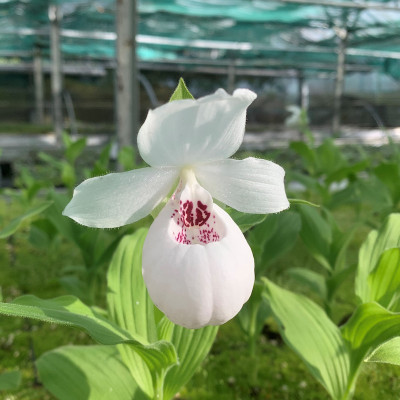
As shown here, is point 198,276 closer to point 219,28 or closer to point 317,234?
point 317,234

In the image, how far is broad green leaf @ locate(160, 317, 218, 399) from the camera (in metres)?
1.06

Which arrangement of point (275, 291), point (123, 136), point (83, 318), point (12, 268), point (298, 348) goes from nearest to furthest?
point (83, 318) < point (298, 348) < point (275, 291) < point (12, 268) < point (123, 136)

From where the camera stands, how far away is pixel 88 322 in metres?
0.82

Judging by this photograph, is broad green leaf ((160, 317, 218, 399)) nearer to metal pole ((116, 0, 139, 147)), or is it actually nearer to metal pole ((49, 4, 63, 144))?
metal pole ((116, 0, 139, 147))

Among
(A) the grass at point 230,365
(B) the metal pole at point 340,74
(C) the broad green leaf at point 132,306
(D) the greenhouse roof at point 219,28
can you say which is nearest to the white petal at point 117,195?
(C) the broad green leaf at point 132,306

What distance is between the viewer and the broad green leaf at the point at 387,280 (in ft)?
3.42

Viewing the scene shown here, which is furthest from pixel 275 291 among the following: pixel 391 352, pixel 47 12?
pixel 47 12

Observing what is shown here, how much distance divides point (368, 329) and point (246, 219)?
16.0 inches

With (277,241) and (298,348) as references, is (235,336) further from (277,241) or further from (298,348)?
(298,348)

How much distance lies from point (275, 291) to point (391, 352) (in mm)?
357

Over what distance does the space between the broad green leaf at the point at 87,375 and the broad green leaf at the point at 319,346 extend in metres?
0.42

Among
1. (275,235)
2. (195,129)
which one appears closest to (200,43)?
(275,235)

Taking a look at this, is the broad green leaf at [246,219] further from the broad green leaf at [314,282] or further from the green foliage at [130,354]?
the broad green leaf at [314,282]

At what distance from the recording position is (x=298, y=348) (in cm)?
112
